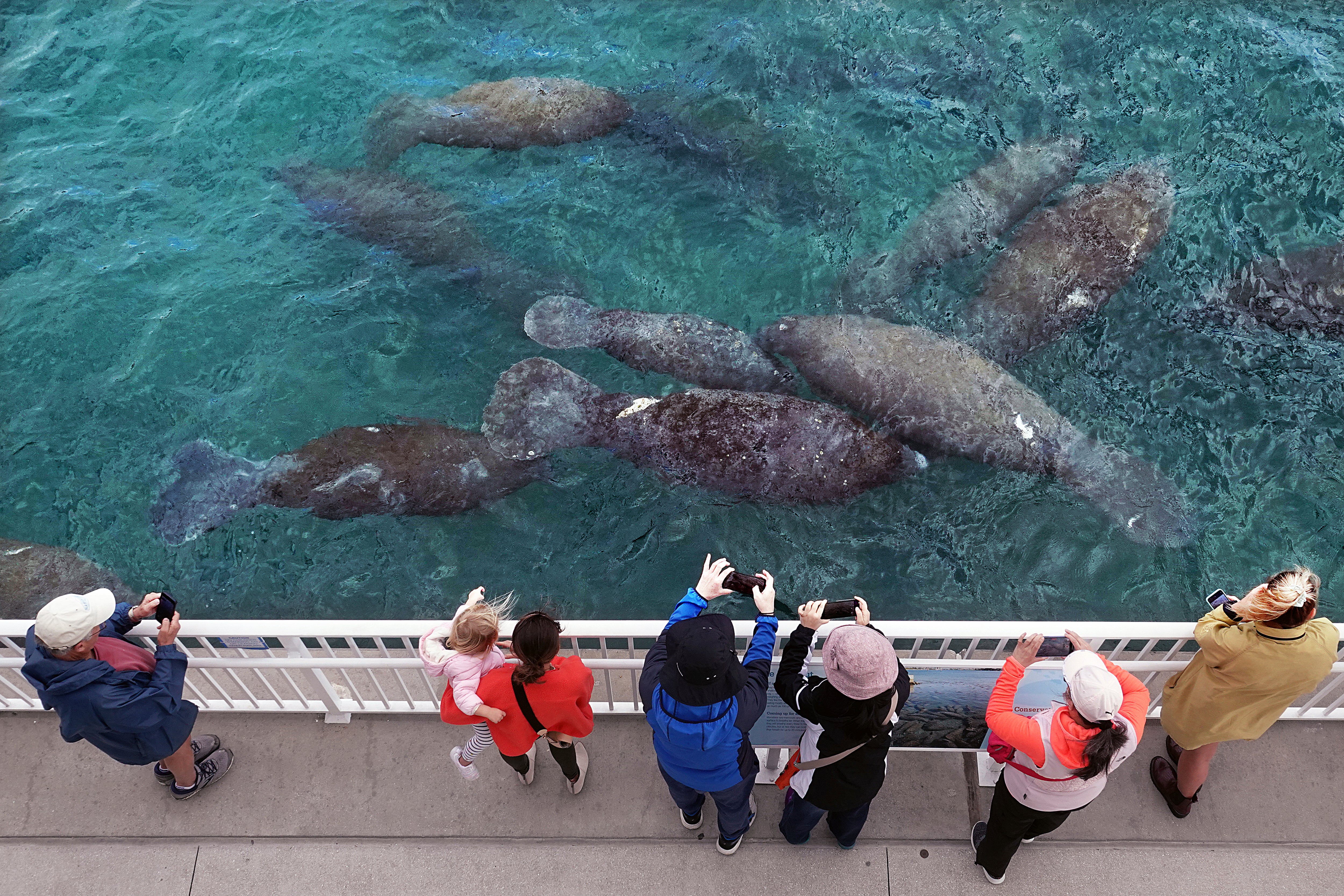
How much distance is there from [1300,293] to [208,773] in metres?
10.2

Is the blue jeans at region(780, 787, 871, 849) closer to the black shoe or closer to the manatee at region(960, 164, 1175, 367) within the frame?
the black shoe

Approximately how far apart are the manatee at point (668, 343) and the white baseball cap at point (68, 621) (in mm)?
5309

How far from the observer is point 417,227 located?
9.70 metres

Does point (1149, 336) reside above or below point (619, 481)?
above

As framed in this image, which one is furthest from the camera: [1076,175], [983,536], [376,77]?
[376,77]

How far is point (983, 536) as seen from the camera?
748 centimetres

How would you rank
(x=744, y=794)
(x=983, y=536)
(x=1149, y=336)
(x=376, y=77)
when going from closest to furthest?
(x=744, y=794) < (x=983, y=536) < (x=1149, y=336) < (x=376, y=77)

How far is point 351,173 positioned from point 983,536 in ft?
27.2

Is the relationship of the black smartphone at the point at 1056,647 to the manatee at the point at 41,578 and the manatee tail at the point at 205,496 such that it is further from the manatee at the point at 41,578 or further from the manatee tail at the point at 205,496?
the manatee at the point at 41,578

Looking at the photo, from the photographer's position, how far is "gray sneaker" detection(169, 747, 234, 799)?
5.03 metres

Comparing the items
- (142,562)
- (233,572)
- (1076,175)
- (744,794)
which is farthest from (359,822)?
(1076,175)

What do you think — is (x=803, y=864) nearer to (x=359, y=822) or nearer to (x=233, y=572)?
(x=359, y=822)

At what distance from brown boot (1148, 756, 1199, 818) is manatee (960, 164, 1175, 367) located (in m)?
4.07

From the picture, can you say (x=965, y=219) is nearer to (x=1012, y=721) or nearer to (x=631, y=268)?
(x=631, y=268)
